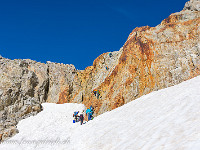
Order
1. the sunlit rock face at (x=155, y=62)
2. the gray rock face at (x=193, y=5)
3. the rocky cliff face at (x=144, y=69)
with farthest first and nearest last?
the gray rock face at (x=193, y=5) < the rocky cliff face at (x=144, y=69) < the sunlit rock face at (x=155, y=62)

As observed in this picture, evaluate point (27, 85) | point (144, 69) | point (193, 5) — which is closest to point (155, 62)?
point (144, 69)

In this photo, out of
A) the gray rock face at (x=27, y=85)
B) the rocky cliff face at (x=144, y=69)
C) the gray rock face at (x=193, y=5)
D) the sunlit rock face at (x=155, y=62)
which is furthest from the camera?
the gray rock face at (x=27, y=85)

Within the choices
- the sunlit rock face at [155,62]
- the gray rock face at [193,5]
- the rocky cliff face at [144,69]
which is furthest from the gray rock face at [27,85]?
the gray rock face at [193,5]

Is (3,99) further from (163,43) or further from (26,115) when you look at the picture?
(163,43)

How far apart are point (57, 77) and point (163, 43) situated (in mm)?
28819

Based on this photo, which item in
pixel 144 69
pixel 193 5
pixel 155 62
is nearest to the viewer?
pixel 155 62

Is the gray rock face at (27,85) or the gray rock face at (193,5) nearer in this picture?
the gray rock face at (193,5)

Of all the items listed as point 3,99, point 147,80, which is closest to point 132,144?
point 147,80

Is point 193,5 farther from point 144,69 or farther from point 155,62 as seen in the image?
point 144,69

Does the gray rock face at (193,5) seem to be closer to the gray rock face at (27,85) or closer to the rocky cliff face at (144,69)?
the rocky cliff face at (144,69)

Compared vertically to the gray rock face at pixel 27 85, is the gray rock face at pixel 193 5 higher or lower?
higher

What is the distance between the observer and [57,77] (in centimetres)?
4300

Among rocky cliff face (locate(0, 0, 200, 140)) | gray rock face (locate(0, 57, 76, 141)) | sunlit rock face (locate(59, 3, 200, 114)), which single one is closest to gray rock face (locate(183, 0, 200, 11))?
rocky cliff face (locate(0, 0, 200, 140))

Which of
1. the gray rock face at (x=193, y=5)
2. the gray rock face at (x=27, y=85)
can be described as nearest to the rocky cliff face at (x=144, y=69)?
the gray rock face at (x=193, y=5)
